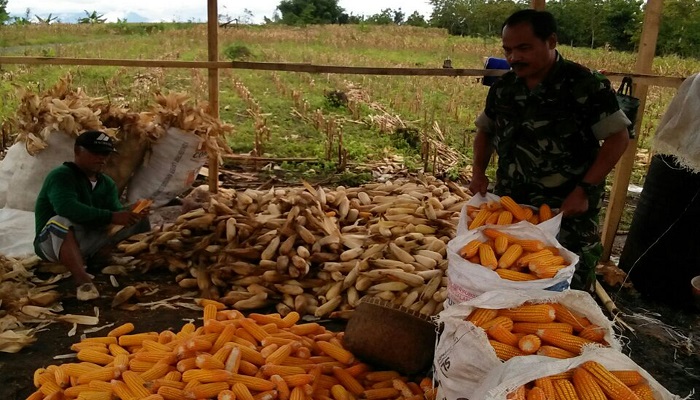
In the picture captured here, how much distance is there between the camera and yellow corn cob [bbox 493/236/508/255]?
258 cm

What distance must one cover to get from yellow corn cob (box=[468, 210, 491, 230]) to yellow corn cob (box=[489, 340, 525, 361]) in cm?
83

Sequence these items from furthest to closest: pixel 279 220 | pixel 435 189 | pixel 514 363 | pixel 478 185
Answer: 1. pixel 435 189
2. pixel 279 220
3. pixel 478 185
4. pixel 514 363

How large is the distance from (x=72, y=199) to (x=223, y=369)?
7.76 feet

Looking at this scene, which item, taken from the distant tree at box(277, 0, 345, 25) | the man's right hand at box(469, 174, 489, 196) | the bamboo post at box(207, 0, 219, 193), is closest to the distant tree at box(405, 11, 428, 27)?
the distant tree at box(277, 0, 345, 25)

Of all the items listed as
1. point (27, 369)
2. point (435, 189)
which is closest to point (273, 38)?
point (435, 189)

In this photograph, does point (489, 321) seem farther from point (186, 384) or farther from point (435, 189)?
point (435, 189)

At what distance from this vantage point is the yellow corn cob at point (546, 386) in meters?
1.85

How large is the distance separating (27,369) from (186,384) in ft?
4.36

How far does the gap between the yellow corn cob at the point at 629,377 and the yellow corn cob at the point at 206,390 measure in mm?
1821

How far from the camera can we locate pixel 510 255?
2.52 m

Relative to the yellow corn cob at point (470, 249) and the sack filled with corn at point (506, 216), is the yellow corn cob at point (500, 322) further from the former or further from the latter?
the sack filled with corn at point (506, 216)

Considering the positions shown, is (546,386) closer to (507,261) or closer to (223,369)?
(507,261)

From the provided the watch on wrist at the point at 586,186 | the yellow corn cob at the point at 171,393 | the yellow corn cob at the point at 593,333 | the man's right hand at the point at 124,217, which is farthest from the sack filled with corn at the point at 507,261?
the man's right hand at the point at 124,217

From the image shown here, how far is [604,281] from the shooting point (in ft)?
16.7
